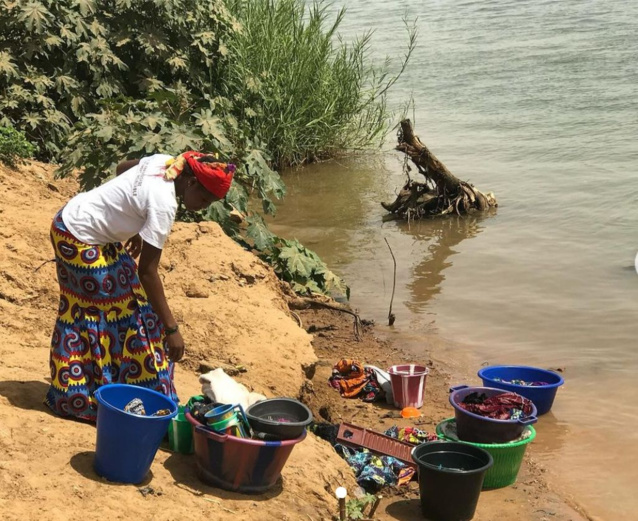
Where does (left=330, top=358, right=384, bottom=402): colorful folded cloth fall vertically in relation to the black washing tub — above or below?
Result: below

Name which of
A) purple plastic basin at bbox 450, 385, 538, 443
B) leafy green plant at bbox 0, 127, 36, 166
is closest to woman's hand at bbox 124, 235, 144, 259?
purple plastic basin at bbox 450, 385, 538, 443

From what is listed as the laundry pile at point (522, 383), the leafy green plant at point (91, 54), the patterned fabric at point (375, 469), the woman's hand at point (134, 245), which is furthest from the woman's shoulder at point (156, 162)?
the leafy green plant at point (91, 54)

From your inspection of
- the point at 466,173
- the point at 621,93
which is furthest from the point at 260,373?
the point at 621,93

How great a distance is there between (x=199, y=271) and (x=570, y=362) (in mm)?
2852

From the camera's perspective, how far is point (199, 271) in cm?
593

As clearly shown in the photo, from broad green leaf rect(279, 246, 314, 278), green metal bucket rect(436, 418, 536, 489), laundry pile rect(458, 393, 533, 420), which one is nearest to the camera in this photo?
green metal bucket rect(436, 418, 536, 489)

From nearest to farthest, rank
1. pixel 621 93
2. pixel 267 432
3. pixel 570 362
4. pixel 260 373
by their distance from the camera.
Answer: pixel 267 432
pixel 260 373
pixel 570 362
pixel 621 93

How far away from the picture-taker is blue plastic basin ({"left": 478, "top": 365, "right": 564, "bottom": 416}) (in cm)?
560

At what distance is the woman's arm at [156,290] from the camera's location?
354cm

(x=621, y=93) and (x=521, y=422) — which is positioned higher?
(x=621, y=93)

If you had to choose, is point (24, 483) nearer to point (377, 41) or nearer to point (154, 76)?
point (154, 76)

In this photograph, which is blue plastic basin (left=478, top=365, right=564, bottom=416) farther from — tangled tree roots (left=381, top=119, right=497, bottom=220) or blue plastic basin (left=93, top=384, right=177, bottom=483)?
tangled tree roots (left=381, top=119, right=497, bottom=220)

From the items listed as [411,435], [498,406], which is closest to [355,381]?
[411,435]

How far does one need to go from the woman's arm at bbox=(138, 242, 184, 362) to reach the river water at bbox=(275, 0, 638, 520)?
2342 mm
